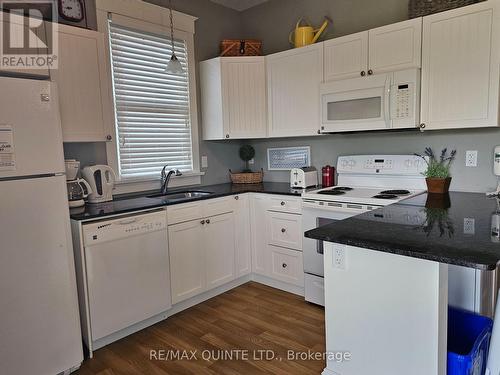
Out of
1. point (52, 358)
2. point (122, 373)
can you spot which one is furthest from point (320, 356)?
point (52, 358)

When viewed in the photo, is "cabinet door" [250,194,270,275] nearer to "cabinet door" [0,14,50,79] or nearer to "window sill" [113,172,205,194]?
"window sill" [113,172,205,194]

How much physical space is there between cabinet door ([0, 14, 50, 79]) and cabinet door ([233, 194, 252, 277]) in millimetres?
1816

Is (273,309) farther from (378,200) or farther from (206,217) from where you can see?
(378,200)

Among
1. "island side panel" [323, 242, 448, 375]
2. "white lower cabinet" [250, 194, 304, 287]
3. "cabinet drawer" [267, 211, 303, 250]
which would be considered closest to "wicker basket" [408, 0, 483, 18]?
"white lower cabinet" [250, 194, 304, 287]

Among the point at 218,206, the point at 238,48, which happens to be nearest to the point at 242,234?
the point at 218,206

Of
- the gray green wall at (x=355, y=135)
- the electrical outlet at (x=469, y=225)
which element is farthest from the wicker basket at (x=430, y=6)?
the electrical outlet at (x=469, y=225)

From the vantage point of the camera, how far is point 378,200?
2531 mm

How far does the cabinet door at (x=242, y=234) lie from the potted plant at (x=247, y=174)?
0.54m

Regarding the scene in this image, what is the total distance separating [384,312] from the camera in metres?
1.59

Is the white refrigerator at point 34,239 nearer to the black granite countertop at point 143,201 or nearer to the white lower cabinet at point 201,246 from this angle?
the black granite countertop at point 143,201

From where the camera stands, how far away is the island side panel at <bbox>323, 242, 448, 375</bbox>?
57.2 inches

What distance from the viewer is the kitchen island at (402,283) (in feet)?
4.65

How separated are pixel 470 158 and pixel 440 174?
291 millimetres

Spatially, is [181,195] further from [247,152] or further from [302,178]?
[302,178]
